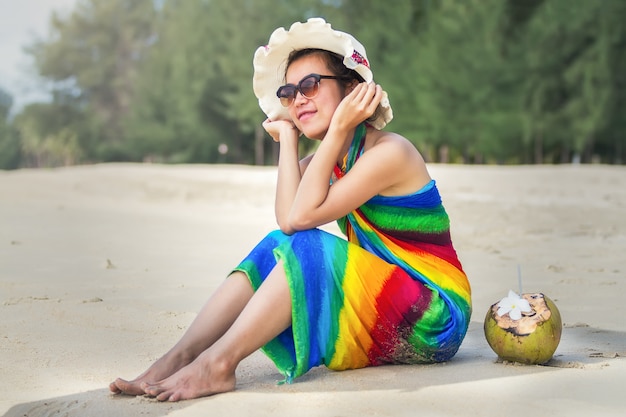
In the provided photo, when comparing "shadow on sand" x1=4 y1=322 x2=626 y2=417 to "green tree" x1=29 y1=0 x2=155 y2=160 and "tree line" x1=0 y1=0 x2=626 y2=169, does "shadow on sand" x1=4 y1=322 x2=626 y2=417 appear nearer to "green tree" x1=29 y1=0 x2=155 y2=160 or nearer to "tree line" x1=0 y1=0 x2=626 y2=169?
"tree line" x1=0 y1=0 x2=626 y2=169

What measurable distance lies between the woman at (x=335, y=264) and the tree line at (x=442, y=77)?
1604 centimetres

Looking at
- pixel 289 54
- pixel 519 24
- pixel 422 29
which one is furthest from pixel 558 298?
pixel 422 29

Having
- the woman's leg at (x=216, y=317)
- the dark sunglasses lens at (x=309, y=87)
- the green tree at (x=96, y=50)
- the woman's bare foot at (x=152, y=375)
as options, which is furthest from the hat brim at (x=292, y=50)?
the green tree at (x=96, y=50)

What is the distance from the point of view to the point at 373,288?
270cm

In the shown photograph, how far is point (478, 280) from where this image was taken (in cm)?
511

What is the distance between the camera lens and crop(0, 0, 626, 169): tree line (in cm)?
1836

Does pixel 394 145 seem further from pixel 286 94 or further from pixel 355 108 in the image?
pixel 286 94

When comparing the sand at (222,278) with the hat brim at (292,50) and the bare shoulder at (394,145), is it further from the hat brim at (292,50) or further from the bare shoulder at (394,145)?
the hat brim at (292,50)

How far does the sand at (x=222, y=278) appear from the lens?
249cm

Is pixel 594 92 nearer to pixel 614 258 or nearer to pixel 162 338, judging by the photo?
pixel 614 258

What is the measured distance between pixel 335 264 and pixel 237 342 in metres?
0.38

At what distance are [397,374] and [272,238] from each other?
597mm

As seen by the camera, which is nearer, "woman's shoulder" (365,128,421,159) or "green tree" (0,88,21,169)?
"woman's shoulder" (365,128,421,159)

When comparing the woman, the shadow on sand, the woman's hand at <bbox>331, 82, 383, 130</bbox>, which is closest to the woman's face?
the woman
